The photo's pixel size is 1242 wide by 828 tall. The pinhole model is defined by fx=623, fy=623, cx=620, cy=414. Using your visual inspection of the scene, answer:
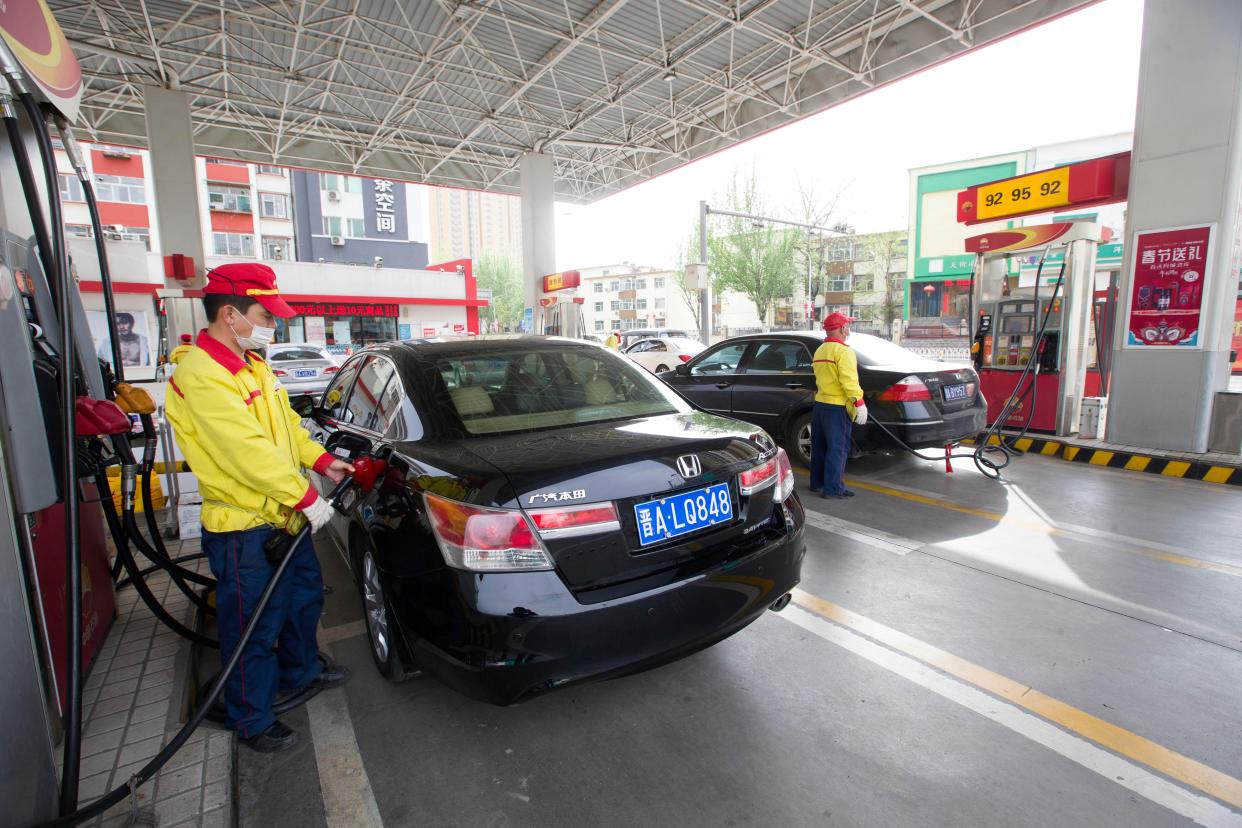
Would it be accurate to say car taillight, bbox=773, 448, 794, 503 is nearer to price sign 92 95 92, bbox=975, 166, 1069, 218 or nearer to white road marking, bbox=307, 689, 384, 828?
white road marking, bbox=307, 689, 384, 828

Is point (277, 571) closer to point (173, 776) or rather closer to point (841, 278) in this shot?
point (173, 776)

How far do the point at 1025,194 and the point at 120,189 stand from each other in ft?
129

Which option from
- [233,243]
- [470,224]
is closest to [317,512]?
[233,243]

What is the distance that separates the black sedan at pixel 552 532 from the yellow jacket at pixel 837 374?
2.69 m

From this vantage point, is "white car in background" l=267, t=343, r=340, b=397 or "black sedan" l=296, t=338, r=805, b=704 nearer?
"black sedan" l=296, t=338, r=805, b=704

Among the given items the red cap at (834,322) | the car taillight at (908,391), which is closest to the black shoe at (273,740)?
the red cap at (834,322)

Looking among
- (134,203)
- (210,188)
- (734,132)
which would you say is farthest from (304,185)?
(734,132)

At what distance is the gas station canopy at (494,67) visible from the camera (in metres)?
10.4

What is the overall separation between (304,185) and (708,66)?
30.7m

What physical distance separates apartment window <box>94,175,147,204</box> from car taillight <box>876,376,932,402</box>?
38.8 m

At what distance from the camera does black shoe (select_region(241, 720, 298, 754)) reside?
7.70ft

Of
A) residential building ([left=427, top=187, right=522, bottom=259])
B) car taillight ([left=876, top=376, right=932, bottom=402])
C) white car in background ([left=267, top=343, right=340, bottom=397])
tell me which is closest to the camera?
car taillight ([left=876, top=376, right=932, bottom=402])

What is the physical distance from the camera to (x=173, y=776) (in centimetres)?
213

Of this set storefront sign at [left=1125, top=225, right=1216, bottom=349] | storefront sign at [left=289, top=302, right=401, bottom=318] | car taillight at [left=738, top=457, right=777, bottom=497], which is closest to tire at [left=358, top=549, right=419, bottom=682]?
car taillight at [left=738, top=457, right=777, bottom=497]
